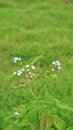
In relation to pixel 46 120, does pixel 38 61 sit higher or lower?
lower

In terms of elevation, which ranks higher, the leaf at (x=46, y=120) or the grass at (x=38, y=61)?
the leaf at (x=46, y=120)

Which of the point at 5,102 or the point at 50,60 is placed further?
the point at 50,60

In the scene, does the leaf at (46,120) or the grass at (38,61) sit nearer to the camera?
the leaf at (46,120)

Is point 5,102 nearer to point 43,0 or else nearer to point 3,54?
point 3,54

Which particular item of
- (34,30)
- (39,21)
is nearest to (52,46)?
(34,30)

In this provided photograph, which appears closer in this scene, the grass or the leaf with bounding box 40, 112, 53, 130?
the leaf with bounding box 40, 112, 53, 130

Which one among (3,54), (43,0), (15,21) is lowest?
(43,0)

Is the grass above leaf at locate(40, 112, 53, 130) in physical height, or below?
below

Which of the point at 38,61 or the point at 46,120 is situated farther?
the point at 38,61
